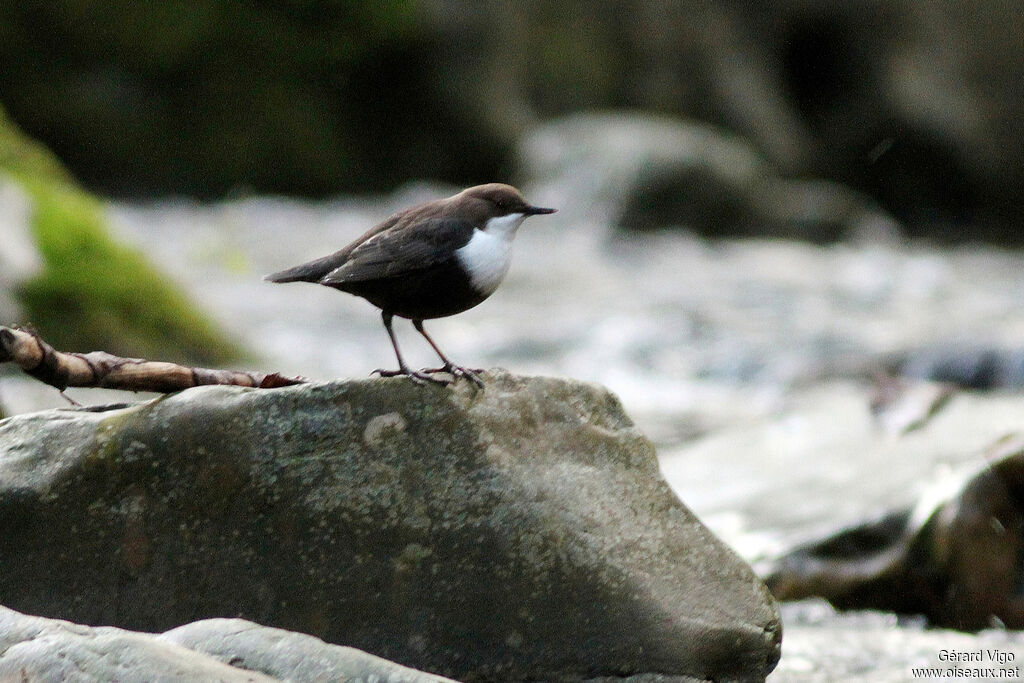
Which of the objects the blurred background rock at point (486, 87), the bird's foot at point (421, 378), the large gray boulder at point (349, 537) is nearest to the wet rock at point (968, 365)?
the large gray boulder at point (349, 537)

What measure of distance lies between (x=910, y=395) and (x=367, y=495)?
145 inches

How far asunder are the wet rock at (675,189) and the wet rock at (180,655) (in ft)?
43.6

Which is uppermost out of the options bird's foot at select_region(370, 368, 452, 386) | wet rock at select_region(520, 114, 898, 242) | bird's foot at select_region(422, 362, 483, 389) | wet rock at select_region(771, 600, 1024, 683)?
bird's foot at select_region(370, 368, 452, 386)

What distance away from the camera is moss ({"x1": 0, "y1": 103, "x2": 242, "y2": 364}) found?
22.4 feet

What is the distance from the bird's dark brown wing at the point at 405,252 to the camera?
127 inches

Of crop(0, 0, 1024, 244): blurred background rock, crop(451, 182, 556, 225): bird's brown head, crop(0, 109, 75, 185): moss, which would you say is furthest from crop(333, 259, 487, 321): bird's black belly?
crop(0, 0, 1024, 244): blurred background rock

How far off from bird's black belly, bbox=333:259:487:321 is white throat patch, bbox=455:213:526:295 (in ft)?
0.08

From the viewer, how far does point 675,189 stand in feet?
52.3

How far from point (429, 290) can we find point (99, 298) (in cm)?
445

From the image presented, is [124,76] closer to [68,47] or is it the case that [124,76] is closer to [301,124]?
[68,47]

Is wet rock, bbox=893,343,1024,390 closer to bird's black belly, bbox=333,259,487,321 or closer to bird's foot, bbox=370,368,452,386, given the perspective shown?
bird's black belly, bbox=333,259,487,321

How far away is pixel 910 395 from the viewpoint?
570cm

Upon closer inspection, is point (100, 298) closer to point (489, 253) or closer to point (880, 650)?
point (489, 253)

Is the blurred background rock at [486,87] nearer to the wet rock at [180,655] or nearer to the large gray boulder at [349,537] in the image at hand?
Answer: the large gray boulder at [349,537]
